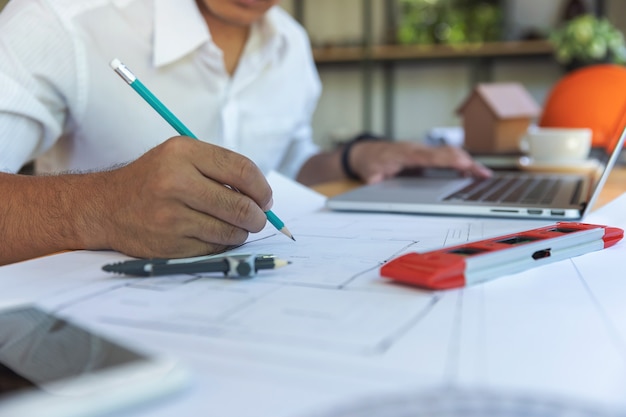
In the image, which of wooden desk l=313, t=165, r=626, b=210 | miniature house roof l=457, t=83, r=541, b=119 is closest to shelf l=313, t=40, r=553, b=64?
miniature house roof l=457, t=83, r=541, b=119

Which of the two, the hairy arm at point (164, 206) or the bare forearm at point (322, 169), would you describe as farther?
the bare forearm at point (322, 169)

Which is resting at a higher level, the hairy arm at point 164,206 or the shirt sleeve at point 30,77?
the shirt sleeve at point 30,77

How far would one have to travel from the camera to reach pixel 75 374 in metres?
0.27

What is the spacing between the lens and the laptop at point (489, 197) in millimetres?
→ 728

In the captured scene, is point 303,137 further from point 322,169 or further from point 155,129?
point 155,129

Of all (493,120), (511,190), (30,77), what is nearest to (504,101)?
(493,120)

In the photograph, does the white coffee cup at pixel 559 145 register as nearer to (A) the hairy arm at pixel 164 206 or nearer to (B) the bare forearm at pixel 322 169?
(B) the bare forearm at pixel 322 169

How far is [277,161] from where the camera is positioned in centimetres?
136

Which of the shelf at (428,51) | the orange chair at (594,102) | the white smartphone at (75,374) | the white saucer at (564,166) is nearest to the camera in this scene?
the white smartphone at (75,374)

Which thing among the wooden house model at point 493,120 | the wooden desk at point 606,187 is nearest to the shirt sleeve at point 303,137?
the wooden desk at point 606,187

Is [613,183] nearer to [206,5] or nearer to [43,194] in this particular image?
[206,5]

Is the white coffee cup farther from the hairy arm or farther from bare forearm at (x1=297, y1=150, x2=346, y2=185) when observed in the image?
the hairy arm

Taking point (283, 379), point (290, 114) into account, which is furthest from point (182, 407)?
point (290, 114)

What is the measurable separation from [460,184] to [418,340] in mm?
670
